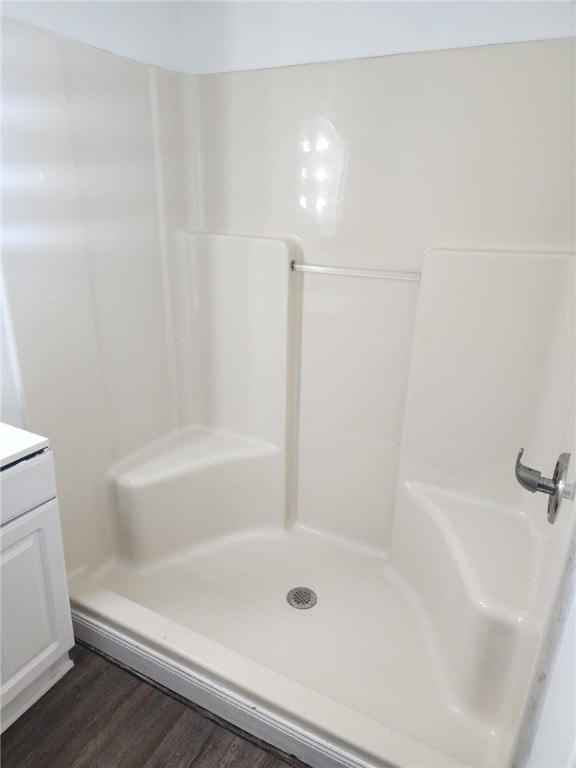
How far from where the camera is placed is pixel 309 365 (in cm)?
190

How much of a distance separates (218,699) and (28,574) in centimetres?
63

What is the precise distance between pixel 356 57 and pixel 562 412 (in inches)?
50.0

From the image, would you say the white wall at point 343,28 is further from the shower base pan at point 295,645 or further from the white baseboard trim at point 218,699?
the white baseboard trim at point 218,699

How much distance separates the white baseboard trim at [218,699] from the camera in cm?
120

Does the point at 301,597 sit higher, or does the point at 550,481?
the point at 550,481

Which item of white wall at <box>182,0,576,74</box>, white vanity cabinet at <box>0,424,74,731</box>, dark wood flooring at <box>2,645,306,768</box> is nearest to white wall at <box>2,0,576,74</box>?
white wall at <box>182,0,576,74</box>

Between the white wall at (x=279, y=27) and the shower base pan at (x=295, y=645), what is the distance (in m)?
1.79

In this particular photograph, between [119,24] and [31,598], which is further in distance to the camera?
[119,24]

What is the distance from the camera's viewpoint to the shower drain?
1.75m

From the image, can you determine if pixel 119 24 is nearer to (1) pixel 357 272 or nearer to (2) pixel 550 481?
(1) pixel 357 272

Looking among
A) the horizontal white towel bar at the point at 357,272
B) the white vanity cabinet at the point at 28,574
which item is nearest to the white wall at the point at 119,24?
the horizontal white towel bar at the point at 357,272

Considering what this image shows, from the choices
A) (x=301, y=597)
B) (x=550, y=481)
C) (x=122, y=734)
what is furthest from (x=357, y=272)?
(x=122, y=734)

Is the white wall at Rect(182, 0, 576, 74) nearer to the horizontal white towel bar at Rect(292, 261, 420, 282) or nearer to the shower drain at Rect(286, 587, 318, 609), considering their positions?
the horizontal white towel bar at Rect(292, 261, 420, 282)

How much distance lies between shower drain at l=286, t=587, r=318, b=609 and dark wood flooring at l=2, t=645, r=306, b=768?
0.49 metres
